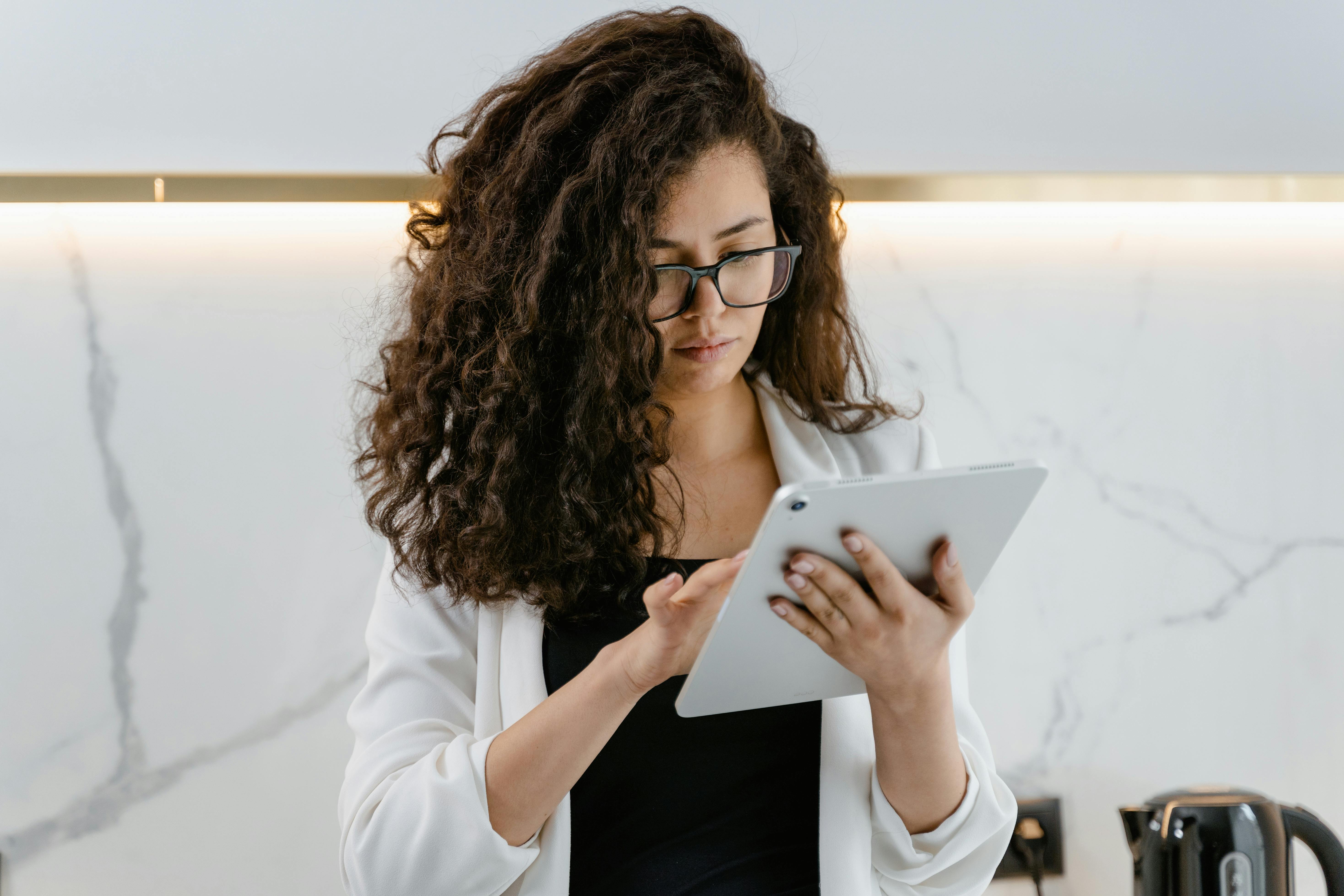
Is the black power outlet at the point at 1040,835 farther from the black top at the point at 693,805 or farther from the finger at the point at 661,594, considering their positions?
the finger at the point at 661,594

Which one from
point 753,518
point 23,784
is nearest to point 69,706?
point 23,784

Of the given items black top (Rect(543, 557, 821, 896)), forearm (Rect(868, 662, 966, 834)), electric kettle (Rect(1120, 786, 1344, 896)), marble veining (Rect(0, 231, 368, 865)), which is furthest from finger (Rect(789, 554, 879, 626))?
marble veining (Rect(0, 231, 368, 865))

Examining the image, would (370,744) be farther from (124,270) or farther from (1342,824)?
(1342,824)

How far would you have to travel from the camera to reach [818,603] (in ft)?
1.95

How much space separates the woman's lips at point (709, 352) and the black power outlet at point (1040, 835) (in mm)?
766

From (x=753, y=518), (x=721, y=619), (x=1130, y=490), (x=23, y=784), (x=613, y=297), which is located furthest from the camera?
(x=1130, y=490)

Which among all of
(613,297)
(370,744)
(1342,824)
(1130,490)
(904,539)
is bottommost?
(1342,824)

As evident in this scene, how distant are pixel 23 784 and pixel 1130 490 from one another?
140 centimetres

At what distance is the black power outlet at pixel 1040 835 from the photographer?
1.20 metres

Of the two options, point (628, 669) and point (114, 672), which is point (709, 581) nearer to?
point (628, 669)

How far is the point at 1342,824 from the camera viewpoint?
1.26m

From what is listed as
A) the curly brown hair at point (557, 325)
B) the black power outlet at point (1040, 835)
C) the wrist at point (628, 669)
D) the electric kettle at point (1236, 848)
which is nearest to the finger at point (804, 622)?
the wrist at point (628, 669)

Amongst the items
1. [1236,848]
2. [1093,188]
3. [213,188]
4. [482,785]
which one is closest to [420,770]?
[482,785]

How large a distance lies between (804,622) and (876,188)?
69 cm
